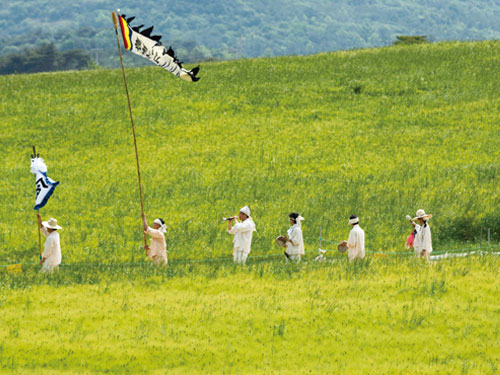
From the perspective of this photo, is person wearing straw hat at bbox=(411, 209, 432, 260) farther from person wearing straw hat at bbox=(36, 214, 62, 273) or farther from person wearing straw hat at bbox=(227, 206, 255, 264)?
person wearing straw hat at bbox=(36, 214, 62, 273)

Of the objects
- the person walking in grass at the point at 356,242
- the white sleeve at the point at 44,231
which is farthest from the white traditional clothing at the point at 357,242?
the white sleeve at the point at 44,231

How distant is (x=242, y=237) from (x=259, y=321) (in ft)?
18.5

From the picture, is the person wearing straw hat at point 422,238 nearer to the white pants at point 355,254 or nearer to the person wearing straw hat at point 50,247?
the white pants at point 355,254

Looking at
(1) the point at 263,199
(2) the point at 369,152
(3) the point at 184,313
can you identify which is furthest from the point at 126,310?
(2) the point at 369,152

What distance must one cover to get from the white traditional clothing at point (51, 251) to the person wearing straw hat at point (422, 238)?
35.8 feet

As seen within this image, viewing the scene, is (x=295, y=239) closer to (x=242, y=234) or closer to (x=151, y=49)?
(x=242, y=234)

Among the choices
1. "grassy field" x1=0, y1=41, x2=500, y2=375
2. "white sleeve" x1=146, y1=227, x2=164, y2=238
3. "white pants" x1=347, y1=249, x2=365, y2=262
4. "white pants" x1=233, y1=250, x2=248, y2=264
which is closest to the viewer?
"grassy field" x1=0, y1=41, x2=500, y2=375

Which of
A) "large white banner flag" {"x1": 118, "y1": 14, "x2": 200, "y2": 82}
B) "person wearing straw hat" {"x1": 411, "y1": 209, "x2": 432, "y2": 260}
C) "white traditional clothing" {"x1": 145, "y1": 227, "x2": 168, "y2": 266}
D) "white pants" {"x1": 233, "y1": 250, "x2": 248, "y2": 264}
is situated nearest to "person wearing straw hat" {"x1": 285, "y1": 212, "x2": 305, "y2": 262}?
"white pants" {"x1": 233, "y1": 250, "x2": 248, "y2": 264}

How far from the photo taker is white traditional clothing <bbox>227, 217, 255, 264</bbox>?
73.5 feet

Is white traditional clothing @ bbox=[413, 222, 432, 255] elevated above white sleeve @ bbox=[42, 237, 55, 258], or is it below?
below

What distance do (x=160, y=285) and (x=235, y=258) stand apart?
11.7 ft

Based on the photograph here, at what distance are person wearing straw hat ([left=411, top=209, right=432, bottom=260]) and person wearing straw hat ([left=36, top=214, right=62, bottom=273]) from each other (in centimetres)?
1092

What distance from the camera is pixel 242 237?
74.9ft

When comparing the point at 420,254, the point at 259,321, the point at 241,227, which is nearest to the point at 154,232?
the point at 241,227
